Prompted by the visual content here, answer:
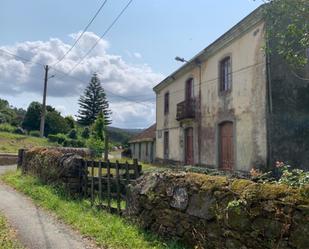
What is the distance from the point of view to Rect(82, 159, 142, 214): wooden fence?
7512 mm

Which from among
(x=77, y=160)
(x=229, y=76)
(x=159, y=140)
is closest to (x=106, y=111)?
(x=159, y=140)

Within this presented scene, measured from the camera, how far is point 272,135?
13.5m

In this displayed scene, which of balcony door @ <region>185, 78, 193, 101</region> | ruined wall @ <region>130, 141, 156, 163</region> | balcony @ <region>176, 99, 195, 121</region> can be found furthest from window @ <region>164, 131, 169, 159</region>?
ruined wall @ <region>130, 141, 156, 163</region>

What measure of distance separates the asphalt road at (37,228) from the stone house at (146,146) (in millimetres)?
22069

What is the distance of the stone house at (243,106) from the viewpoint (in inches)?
537

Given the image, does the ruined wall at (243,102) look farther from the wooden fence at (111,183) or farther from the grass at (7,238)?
the grass at (7,238)

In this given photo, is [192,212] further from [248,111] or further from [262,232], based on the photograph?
[248,111]

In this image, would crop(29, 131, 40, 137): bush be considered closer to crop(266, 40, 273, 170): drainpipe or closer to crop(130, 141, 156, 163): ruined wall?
crop(130, 141, 156, 163): ruined wall

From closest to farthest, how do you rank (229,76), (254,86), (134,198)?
(134,198)
(254,86)
(229,76)

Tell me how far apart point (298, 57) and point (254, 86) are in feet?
16.6

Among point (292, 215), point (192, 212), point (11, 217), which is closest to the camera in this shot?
point (292, 215)

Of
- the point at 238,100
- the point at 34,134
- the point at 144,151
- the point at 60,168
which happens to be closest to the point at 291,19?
the point at 238,100

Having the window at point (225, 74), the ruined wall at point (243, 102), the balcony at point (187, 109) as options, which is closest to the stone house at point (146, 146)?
the balcony at point (187, 109)

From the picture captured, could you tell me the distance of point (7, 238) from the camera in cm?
581
